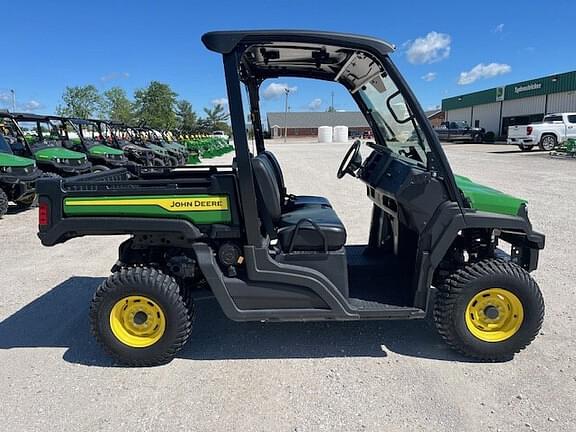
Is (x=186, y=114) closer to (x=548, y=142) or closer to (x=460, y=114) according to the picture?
(x=460, y=114)

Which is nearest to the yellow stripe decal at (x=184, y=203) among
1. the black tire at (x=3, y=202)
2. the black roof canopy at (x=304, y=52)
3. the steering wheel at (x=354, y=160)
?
the black roof canopy at (x=304, y=52)

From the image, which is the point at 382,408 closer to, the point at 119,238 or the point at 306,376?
the point at 306,376

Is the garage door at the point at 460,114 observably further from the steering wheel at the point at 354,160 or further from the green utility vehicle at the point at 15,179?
the steering wheel at the point at 354,160

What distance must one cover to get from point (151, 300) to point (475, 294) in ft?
7.38

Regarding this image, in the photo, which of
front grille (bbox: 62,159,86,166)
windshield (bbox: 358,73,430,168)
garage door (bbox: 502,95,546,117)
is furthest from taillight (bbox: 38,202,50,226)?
garage door (bbox: 502,95,546,117)

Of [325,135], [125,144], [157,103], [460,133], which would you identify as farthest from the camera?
[157,103]

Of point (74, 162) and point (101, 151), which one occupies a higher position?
point (101, 151)

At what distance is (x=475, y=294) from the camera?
3.06m

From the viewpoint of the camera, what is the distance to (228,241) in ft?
10.1

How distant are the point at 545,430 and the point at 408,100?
2098mm

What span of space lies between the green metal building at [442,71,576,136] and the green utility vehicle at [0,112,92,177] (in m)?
32.5

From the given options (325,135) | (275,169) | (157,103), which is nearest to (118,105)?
(157,103)

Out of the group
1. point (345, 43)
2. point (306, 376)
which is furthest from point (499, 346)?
point (345, 43)

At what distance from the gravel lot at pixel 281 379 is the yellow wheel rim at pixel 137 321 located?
0.69ft
